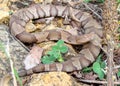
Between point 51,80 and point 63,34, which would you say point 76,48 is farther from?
point 51,80

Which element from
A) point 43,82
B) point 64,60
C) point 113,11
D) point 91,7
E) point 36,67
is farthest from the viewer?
point 91,7

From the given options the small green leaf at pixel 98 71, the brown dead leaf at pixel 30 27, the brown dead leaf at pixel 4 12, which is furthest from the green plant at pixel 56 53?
the brown dead leaf at pixel 4 12

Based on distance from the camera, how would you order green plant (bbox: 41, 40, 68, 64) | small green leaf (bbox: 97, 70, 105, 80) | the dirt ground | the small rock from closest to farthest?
1. the dirt ground
2. the small rock
3. small green leaf (bbox: 97, 70, 105, 80)
4. green plant (bbox: 41, 40, 68, 64)

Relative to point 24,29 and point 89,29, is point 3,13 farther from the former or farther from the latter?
point 89,29

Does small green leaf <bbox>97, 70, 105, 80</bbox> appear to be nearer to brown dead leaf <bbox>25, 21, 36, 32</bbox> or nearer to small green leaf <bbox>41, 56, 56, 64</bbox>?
small green leaf <bbox>41, 56, 56, 64</bbox>

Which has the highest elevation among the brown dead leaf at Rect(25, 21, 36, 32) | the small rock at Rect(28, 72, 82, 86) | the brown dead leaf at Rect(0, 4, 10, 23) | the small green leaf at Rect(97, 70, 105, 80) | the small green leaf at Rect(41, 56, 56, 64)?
the brown dead leaf at Rect(0, 4, 10, 23)

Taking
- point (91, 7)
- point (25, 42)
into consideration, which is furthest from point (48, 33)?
point (91, 7)

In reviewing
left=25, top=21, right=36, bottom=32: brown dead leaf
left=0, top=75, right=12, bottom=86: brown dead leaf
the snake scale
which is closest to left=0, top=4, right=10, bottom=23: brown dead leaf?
the snake scale
